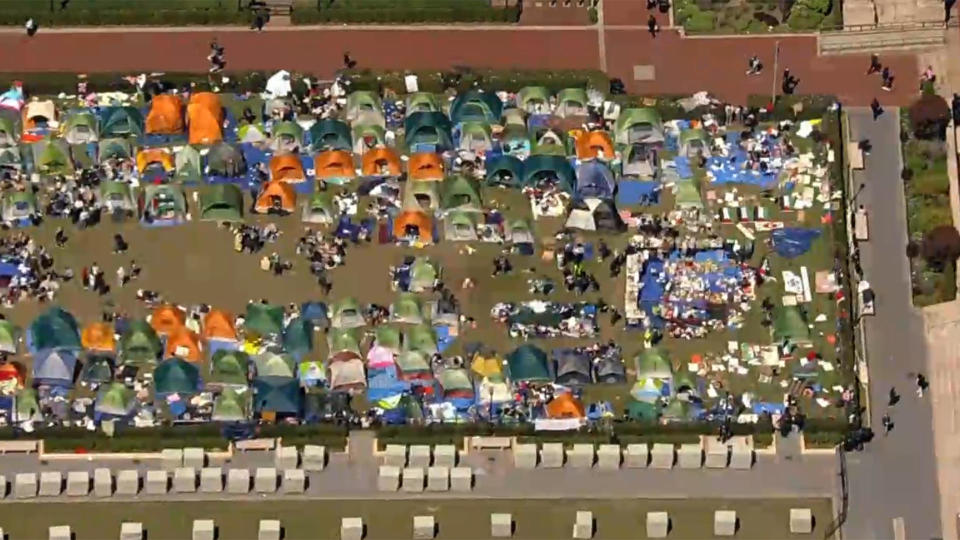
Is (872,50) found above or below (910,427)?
above

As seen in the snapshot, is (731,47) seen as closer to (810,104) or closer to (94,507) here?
(810,104)

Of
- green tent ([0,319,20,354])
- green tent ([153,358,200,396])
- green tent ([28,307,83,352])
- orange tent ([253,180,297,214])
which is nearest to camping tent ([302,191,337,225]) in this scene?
orange tent ([253,180,297,214])

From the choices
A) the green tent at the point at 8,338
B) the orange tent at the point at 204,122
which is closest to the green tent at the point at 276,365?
the green tent at the point at 8,338

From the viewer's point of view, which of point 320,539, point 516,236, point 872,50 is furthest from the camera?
point 872,50

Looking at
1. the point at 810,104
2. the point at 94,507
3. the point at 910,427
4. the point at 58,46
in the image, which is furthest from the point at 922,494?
the point at 58,46

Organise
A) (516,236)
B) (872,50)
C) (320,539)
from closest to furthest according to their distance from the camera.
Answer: (320,539) < (516,236) < (872,50)

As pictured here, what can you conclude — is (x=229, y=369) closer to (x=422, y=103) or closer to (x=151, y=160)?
(x=151, y=160)

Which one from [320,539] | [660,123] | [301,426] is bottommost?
[320,539]
